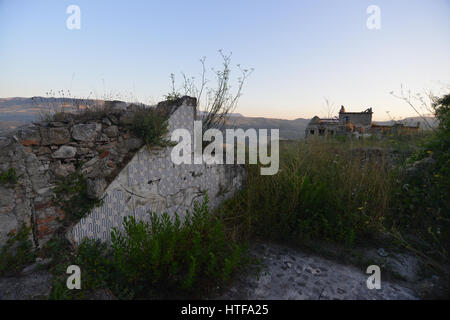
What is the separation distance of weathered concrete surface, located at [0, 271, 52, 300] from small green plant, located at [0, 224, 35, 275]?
0.10 meters

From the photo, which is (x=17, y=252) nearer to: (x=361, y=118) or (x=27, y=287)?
(x=27, y=287)

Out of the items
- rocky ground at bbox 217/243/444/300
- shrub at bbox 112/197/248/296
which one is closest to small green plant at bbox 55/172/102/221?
shrub at bbox 112/197/248/296

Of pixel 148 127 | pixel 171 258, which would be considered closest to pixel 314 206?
pixel 171 258

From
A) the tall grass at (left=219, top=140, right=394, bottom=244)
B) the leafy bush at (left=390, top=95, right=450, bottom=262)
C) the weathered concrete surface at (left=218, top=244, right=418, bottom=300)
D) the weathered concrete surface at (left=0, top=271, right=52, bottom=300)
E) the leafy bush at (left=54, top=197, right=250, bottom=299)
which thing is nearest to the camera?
the weathered concrete surface at (left=0, top=271, right=52, bottom=300)

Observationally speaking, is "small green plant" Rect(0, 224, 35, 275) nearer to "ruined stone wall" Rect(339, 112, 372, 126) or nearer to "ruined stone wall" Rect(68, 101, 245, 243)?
"ruined stone wall" Rect(68, 101, 245, 243)

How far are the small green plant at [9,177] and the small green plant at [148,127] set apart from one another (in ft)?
4.20

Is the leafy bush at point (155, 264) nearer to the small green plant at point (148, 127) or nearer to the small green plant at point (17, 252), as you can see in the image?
the small green plant at point (17, 252)

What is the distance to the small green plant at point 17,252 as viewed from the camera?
6.94 ft

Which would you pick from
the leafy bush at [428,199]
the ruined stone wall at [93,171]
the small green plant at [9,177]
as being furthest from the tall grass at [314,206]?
the small green plant at [9,177]

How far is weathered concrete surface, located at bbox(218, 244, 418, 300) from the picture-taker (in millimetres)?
2369

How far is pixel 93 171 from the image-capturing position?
104 inches

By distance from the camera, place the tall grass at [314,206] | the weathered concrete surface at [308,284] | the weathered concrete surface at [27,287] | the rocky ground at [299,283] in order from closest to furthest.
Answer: the weathered concrete surface at [27,287] < the rocky ground at [299,283] < the weathered concrete surface at [308,284] < the tall grass at [314,206]

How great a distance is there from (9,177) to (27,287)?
1086 mm
